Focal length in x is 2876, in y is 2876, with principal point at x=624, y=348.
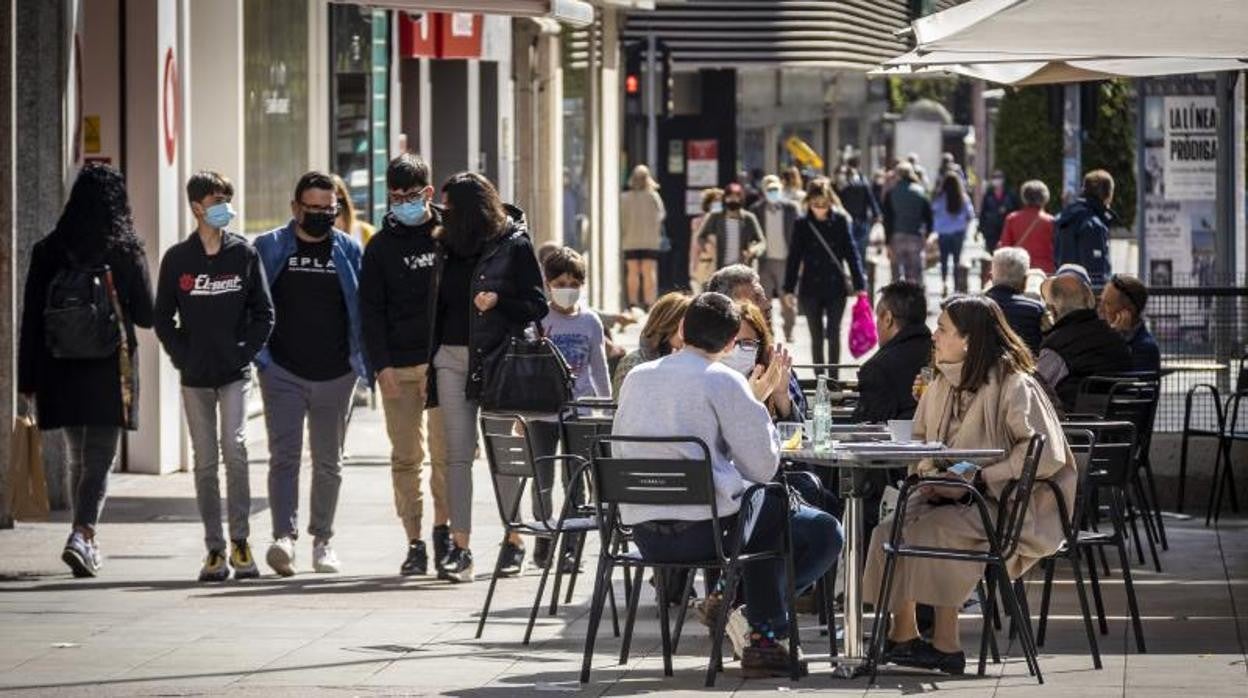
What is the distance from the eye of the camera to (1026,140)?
38625 mm

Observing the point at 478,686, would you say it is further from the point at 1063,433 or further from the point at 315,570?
the point at 315,570

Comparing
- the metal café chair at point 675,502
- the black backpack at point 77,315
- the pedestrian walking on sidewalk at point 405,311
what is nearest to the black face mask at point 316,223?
the pedestrian walking on sidewalk at point 405,311

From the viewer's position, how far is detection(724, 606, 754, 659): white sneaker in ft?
32.9

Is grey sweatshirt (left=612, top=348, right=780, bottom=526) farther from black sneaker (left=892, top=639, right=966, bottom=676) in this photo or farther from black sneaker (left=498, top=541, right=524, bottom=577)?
black sneaker (left=498, top=541, right=524, bottom=577)

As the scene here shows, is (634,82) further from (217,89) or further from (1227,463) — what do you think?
(1227,463)

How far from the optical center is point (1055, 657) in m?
10.4

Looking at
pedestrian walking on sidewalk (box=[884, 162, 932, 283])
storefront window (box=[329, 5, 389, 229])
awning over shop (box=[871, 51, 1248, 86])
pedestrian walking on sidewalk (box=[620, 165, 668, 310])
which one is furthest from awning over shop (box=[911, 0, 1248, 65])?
pedestrian walking on sidewalk (box=[620, 165, 668, 310])

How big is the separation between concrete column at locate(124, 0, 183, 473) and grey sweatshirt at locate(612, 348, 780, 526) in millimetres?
7312

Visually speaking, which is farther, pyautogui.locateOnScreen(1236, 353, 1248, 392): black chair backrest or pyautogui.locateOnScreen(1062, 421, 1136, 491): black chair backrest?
pyautogui.locateOnScreen(1236, 353, 1248, 392): black chair backrest

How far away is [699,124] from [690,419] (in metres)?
33.1

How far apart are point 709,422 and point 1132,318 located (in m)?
5.20

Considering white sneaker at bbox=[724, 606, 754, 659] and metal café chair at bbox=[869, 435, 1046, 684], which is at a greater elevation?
metal café chair at bbox=[869, 435, 1046, 684]

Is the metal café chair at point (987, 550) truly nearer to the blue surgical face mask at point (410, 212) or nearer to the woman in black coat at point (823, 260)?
the blue surgical face mask at point (410, 212)

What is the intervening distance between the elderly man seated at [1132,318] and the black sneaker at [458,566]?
3.60 m
